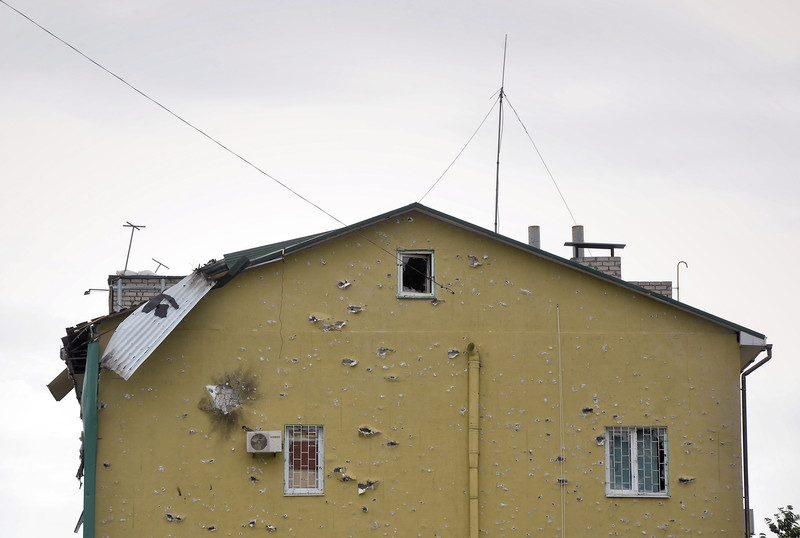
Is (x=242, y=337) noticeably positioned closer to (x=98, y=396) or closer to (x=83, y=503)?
(x=98, y=396)

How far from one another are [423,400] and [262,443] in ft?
8.77

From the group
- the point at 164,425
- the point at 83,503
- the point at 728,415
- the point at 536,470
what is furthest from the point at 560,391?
the point at 83,503

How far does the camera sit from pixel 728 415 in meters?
18.1

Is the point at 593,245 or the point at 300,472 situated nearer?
the point at 300,472

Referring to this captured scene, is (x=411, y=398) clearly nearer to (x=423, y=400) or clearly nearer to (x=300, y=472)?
(x=423, y=400)

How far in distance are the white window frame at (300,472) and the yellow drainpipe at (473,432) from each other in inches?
93.8

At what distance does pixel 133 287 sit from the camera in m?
24.9

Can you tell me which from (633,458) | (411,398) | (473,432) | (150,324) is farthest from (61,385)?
(633,458)

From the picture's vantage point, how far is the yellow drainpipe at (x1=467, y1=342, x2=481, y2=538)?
17656 millimetres

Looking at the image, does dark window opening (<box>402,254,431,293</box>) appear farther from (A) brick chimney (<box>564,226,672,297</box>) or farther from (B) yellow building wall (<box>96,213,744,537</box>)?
(A) brick chimney (<box>564,226,672,297</box>)

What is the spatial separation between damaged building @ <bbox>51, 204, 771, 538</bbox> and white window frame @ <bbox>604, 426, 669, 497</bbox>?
1.1 inches

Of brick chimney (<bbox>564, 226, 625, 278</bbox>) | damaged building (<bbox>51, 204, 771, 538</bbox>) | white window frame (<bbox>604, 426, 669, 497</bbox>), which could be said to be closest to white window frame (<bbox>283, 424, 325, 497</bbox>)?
damaged building (<bbox>51, 204, 771, 538</bbox>)

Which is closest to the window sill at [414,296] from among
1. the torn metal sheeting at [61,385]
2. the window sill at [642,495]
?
the window sill at [642,495]

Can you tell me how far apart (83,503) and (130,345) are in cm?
259
